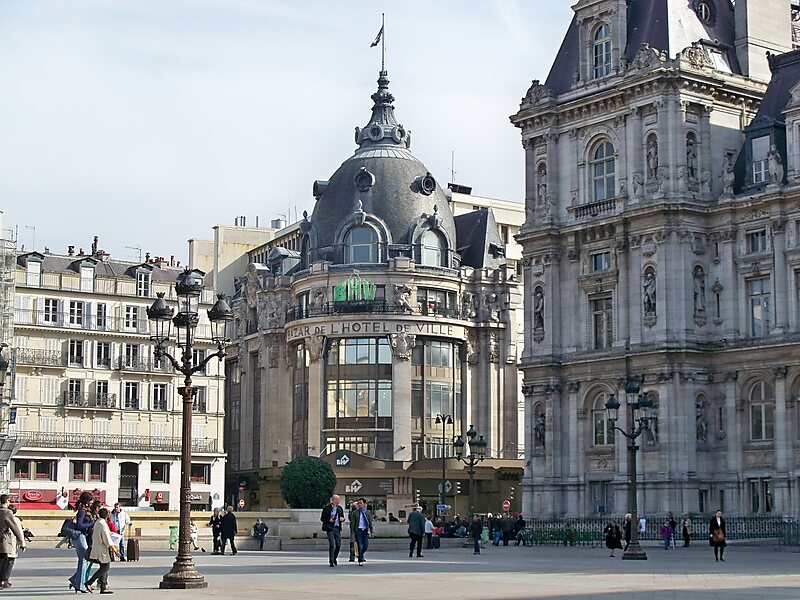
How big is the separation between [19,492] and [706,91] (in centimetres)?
4537

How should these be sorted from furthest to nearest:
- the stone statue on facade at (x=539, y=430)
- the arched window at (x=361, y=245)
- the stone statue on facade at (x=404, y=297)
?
the arched window at (x=361, y=245), the stone statue on facade at (x=404, y=297), the stone statue on facade at (x=539, y=430)

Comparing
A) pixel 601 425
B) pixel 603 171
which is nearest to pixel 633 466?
pixel 601 425

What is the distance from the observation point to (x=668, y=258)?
6469cm

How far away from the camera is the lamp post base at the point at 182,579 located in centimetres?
2917

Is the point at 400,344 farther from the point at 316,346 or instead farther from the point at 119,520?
the point at 119,520

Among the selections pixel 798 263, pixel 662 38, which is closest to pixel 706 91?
pixel 662 38

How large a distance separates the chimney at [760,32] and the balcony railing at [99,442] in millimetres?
42977

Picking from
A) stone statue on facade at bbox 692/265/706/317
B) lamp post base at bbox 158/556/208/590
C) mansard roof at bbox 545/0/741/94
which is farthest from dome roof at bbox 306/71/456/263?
lamp post base at bbox 158/556/208/590

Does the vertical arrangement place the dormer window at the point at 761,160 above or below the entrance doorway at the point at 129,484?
above

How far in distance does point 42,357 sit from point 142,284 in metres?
8.69

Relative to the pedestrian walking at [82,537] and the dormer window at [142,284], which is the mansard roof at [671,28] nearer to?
the dormer window at [142,284]

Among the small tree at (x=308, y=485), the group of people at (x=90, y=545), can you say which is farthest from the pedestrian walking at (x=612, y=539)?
the group of people at (x=90, y=545)

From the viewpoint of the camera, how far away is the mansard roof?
68188 millimetres

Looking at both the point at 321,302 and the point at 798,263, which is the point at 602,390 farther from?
the point at 321,302
